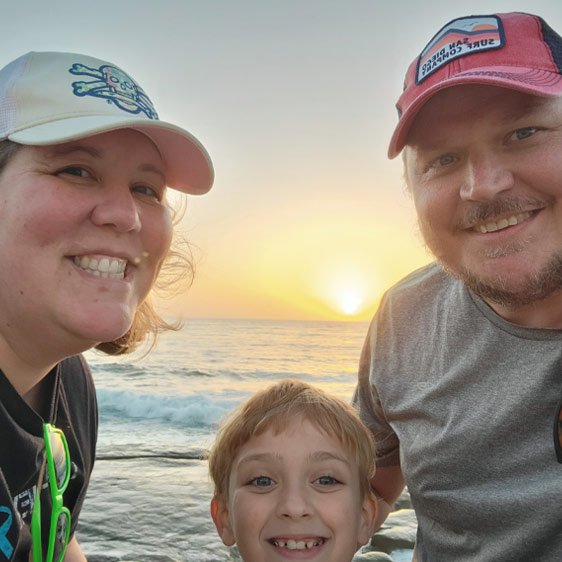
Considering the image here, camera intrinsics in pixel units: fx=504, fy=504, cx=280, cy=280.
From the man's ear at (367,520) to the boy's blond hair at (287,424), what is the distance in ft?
0.14

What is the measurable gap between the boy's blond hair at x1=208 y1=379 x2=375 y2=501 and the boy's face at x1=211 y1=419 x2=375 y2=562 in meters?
0.04

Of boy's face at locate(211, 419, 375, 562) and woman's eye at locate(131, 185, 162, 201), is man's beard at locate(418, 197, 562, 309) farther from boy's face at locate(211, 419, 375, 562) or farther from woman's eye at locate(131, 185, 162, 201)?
woman's eye at locate(131, 185, 162, 201)

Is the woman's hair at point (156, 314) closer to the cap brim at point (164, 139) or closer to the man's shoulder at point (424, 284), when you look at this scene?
the cap brim at point (164, 139)

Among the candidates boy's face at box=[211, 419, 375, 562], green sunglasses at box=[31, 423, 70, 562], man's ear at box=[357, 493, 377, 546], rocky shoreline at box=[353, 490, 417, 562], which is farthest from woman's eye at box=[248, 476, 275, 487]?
rocky shoreline at box=[353, 490, 417, 562]

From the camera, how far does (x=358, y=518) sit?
7.73 feet

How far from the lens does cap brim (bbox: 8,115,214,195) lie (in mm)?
1691

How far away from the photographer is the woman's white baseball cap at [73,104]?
1727 millimetres

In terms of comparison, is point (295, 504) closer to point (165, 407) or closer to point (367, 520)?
point (367, 520)

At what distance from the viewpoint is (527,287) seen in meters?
2.07

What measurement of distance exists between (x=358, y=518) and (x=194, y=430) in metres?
9.01

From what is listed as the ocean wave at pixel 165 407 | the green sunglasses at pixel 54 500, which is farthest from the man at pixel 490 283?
the ocean wave at pixel 165 407

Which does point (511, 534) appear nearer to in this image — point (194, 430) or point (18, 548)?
point (18, 548)

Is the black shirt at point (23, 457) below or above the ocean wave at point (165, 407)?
above

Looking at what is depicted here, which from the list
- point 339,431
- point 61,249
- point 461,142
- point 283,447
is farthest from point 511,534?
point 61,249
